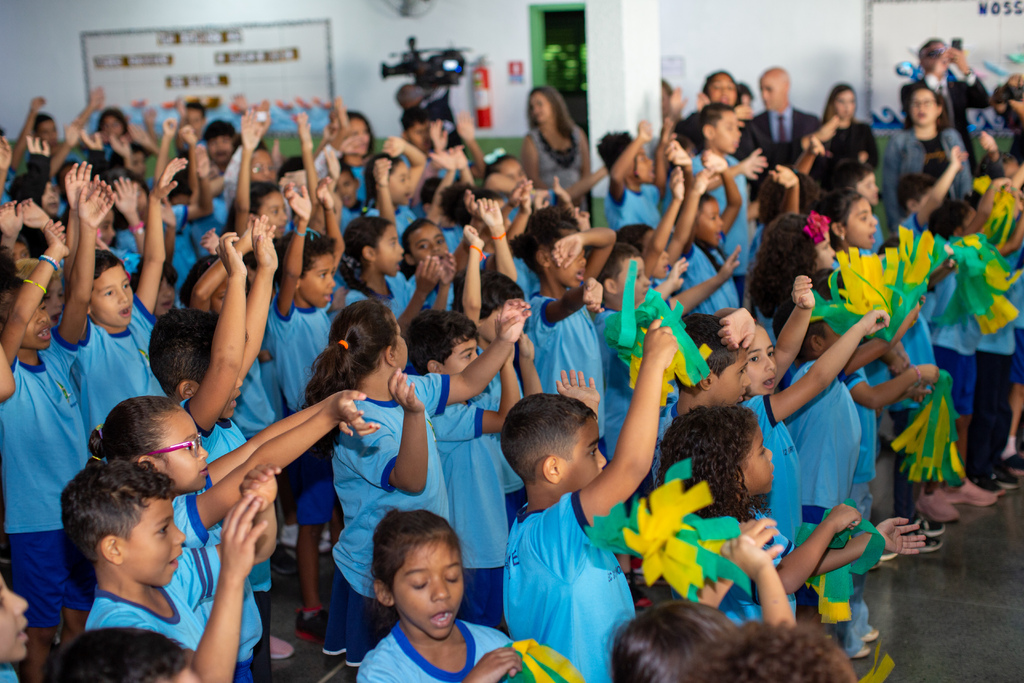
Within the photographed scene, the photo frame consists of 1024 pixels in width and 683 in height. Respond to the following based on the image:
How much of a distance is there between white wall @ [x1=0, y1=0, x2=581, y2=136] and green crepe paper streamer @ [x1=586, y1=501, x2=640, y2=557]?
24.3 feet

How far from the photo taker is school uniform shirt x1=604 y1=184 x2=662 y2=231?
5.20 metres

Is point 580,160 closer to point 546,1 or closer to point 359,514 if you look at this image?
point 546,1

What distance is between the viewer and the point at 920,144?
5.88m

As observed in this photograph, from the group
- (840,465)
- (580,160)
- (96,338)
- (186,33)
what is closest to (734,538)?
(840,465)

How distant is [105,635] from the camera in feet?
4.44

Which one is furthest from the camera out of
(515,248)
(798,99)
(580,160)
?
(798,99)

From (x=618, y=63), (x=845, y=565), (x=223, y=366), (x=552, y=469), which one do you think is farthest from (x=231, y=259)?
(x=618, y=63)

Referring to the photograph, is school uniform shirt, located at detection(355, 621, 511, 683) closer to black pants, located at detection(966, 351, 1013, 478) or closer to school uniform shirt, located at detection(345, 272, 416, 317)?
school uniform shirt, located at detection(345, 272, 416, 317)

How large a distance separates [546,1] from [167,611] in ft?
25.5

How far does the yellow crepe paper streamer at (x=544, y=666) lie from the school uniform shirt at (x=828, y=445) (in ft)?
4.39

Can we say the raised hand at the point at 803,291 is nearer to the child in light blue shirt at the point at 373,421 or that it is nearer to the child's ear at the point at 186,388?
the child in light blue shirt at the point at 373,421

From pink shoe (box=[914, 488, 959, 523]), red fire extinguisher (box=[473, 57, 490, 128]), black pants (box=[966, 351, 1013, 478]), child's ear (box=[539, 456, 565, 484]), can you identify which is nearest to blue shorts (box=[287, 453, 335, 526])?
child's ear (box=[539, 456, 565, 484])

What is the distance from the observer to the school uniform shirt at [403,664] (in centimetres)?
173

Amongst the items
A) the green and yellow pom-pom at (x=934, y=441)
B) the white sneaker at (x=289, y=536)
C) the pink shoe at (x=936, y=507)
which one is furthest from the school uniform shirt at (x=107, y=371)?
the pink shoe at (x=936, y=507)
